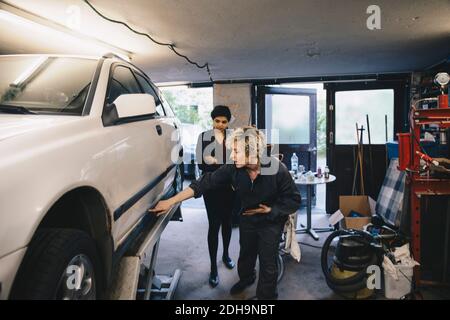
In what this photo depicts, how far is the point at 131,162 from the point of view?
5.31 ft

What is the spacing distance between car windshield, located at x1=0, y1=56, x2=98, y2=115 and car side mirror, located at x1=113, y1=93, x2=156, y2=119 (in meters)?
0.16

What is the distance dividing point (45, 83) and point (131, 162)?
612mm

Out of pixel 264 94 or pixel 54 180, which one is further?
pixel 264 94

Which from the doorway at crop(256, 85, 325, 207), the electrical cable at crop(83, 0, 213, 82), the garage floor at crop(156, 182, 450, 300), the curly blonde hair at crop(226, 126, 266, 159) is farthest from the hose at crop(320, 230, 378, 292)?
the doorway at crop(256, 85, 325, 207)

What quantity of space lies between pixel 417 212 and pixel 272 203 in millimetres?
1317

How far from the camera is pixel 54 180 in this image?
3.28 ft

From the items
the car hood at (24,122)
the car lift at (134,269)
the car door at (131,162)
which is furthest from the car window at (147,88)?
the car hood at (24,122)

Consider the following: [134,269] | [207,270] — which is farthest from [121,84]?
[207,270]

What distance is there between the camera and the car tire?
0.95 meters

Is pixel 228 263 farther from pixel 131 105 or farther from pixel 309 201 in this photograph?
pixel 131 105

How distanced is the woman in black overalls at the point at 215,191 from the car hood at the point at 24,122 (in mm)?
1514

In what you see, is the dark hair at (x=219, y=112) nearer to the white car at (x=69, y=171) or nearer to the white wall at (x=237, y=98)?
the white car at (x=69, y=171)
